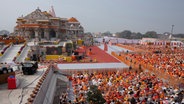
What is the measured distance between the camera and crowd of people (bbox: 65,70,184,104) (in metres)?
14.6

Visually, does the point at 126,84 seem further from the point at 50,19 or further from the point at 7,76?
the point at 50,19

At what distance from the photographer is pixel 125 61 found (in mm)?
28500

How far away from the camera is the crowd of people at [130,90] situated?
48.0 ft

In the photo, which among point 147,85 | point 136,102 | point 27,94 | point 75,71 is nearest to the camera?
point 27,94

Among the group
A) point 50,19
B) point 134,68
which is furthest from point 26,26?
point 134,68

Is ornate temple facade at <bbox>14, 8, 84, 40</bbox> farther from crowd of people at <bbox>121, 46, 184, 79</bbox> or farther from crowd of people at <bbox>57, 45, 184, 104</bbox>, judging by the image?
crowd of people at <bbox>57, 45, 184, 104</bbox>

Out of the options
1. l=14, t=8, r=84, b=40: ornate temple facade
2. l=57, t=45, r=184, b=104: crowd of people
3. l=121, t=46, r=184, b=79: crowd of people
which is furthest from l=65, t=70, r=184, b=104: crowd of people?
l=14, t=8, r=84, b=40: ornate temple facade

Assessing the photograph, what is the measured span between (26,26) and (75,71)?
19503 mm

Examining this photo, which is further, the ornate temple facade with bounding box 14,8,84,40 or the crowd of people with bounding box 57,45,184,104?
the ornate temple facade with bounding box 14,8,84,40

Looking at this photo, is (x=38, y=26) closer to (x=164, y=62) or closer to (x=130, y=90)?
(x=164, y=62)

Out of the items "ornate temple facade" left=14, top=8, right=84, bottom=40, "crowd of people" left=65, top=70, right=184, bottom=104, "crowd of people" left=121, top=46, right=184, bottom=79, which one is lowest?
"crowd of people" left=65, top=70, right=184, bottom=104

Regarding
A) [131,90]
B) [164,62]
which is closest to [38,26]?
[164,62]

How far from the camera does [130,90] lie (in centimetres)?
1617

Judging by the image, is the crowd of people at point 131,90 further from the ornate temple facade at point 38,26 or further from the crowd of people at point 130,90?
the ornate temple facade at point 38,26
